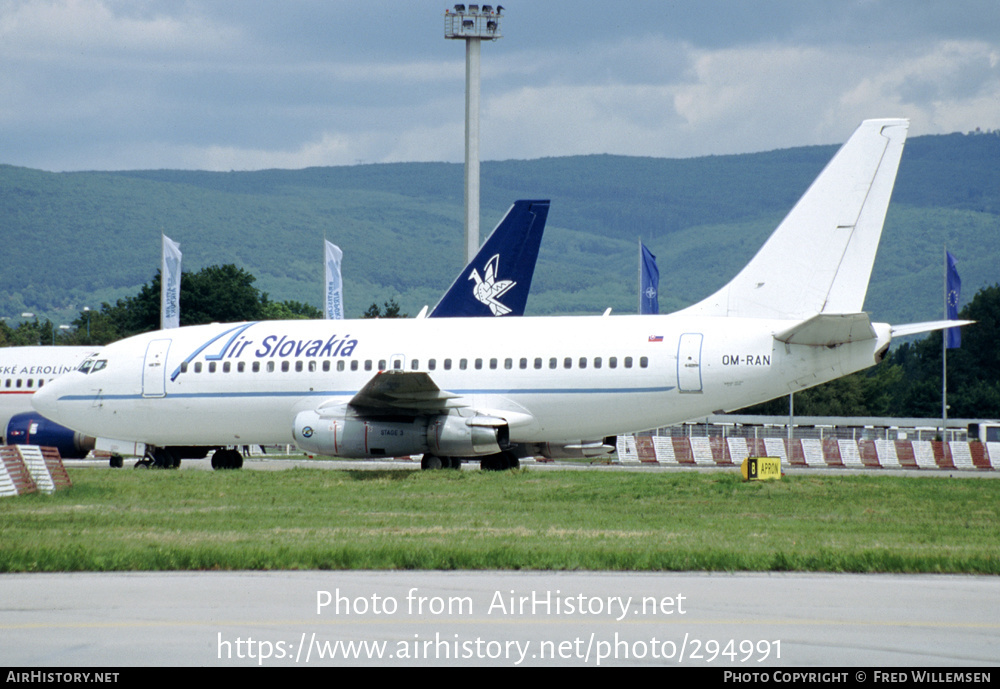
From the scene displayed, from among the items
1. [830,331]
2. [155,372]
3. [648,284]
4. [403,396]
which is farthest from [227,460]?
[648,284]

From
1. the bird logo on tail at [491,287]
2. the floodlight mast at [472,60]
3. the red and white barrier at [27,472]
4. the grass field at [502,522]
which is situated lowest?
the grass field at [502,522]

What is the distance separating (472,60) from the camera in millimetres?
65188

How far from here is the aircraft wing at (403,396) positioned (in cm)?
2675

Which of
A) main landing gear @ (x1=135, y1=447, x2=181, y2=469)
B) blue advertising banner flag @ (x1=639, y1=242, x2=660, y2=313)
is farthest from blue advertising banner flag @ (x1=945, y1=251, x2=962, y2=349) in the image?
main landing gear @ (x1=135, y1=447, x2=181, y2=469)

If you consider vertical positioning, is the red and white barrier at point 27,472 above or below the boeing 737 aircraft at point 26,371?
below

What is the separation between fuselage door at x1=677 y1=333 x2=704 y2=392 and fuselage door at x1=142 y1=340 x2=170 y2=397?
1265 centimetres

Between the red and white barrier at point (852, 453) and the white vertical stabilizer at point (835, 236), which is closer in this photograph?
the white vertical stabilizer at point (835, 236)

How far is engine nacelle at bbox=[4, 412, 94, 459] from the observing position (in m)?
35.1

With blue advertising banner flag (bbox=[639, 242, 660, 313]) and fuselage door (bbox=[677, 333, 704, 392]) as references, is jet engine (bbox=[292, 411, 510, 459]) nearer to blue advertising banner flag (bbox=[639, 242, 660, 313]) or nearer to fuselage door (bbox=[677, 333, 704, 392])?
fuselage door (bbox=[677, 333, 704, 392])

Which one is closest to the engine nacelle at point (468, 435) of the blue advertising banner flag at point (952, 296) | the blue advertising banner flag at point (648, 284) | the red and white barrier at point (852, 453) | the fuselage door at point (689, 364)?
the fuselage door at point (689, 364)

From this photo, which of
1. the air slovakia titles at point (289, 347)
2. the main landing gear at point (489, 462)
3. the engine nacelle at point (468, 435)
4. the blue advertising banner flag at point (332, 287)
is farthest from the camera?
the blue advertising banner flag at point (332, 287)

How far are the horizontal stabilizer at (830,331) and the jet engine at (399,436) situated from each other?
6522 millimetres

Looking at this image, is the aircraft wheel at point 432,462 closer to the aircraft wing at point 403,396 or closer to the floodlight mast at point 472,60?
the aircraft wing at point 403,396

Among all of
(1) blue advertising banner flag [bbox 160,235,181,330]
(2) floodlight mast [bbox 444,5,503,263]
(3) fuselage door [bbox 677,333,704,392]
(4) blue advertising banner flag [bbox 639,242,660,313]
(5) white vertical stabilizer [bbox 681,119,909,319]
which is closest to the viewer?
(5) white vertical stabilizer [bbox 681,119,909,319]
